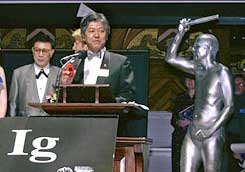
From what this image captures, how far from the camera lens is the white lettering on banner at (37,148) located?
2.24 metres

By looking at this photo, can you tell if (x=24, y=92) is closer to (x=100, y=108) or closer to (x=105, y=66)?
(x=105, y=66)

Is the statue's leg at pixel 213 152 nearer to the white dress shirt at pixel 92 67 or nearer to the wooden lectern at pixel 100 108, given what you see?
the wooden lectern at pixel 100 108

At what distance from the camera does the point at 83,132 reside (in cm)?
228

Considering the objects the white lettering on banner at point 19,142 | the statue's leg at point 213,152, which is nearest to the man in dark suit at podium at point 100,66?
the white lettering on banner at point 19,142

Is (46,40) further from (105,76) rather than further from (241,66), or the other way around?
(241,66)

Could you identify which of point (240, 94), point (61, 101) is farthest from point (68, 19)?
point (61, 101)

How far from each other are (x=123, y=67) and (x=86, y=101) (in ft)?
1.32

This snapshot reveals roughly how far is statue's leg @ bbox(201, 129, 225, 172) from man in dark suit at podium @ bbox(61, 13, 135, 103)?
1.74ft

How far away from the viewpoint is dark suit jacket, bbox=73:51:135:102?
2.63 metres

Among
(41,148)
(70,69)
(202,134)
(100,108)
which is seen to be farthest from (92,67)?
(202,134)

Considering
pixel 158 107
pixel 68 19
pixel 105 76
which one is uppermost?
pixel 68 19

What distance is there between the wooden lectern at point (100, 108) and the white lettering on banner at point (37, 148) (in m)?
0.13

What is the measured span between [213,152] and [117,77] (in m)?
0.66

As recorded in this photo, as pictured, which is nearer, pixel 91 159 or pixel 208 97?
pixel 91 159
